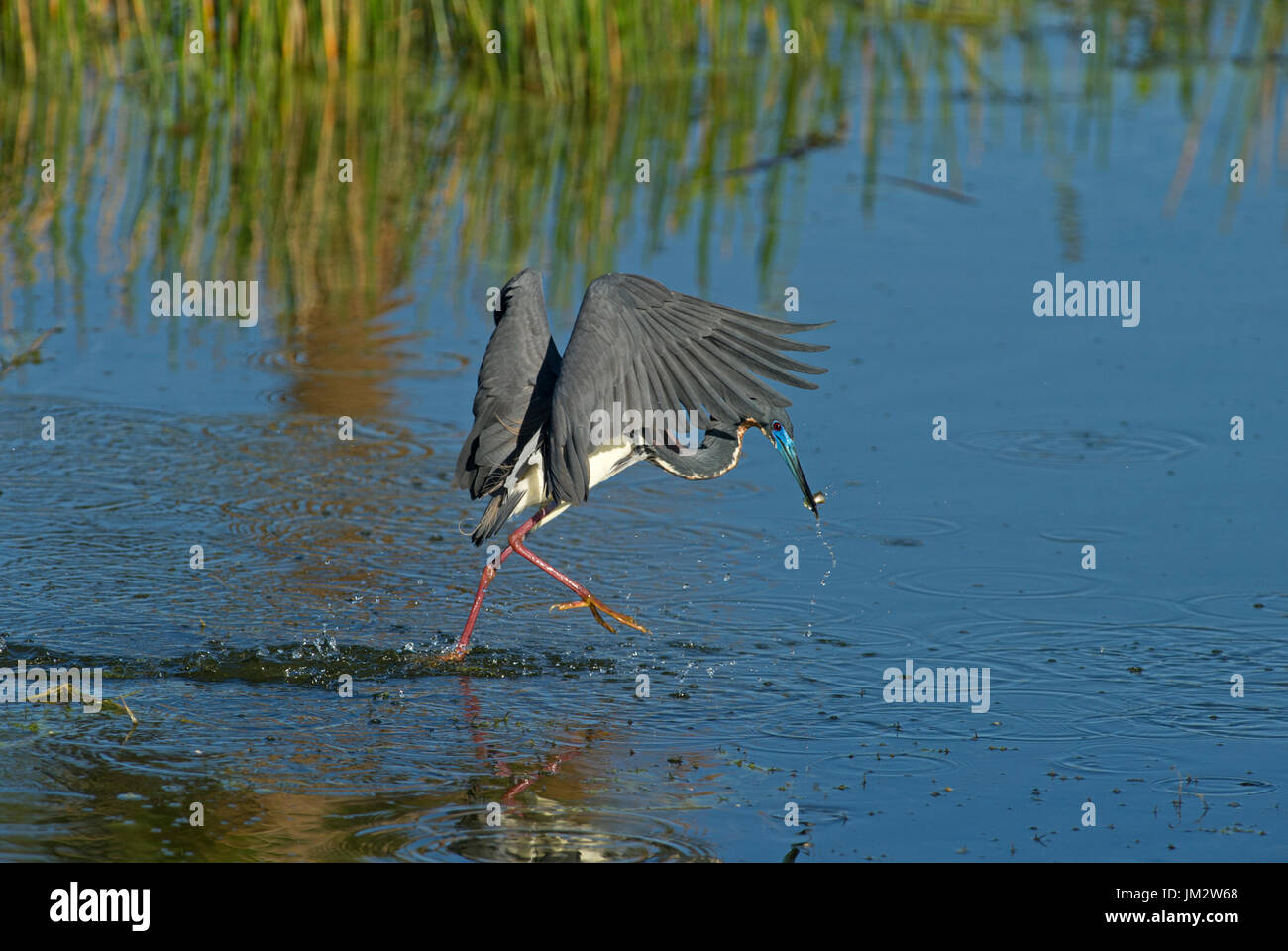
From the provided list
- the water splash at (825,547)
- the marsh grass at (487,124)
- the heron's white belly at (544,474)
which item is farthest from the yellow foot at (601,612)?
the marsh grass at (487,124)

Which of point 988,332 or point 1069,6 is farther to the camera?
point 1069,6

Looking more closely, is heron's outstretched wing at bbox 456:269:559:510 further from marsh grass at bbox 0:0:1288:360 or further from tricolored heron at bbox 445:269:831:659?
marsh grass at bbox 0:0:1288:360

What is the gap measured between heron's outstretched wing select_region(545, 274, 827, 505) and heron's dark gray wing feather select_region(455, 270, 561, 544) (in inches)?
16.2

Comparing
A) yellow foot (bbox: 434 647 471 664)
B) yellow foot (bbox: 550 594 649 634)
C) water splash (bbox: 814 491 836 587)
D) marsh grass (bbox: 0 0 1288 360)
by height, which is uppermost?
marsh grass (bbox: 0 0 1288 360)

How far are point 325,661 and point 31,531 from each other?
1.89 metres

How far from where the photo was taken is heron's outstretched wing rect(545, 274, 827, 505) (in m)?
6.38

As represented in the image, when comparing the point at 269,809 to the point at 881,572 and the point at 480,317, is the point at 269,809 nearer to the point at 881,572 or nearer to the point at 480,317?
the point at 881,572

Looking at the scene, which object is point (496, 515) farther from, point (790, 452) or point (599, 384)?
point (790, 452)

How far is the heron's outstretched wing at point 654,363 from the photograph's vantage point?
638 centimetres

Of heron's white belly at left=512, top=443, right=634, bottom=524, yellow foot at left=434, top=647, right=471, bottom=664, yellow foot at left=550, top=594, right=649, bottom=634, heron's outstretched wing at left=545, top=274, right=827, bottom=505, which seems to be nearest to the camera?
heron's outstretched wing at left=545, top=274, right=827, bottom=505

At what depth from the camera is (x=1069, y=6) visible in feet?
61.7

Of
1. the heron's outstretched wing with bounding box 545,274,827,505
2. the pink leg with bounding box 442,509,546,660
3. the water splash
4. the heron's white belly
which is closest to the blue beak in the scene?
the water splash
